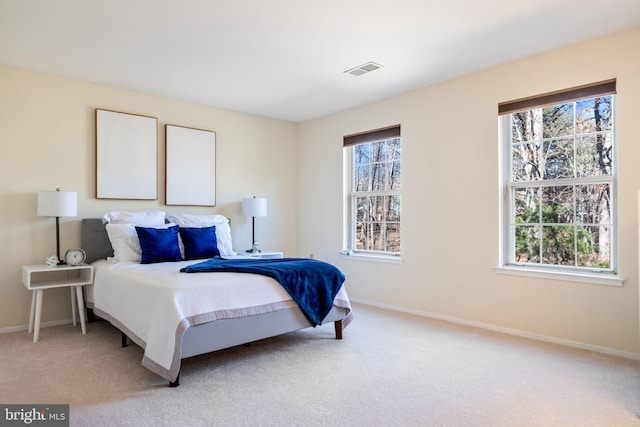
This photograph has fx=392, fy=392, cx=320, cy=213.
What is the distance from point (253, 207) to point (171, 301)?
266 centimetres

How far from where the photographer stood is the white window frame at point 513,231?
10.4 feet

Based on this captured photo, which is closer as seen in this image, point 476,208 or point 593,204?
point 593,204

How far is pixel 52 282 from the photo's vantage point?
3.63 m

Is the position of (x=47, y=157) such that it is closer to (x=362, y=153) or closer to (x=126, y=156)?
(x=126, y=156)

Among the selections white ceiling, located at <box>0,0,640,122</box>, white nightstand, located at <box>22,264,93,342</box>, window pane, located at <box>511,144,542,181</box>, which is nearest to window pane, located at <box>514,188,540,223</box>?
window pane, located at <box>511,144,542,181</box>

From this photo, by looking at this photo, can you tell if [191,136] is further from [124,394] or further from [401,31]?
[124,394]

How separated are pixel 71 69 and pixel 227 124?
1.88 m

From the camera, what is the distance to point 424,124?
4387 millimetres

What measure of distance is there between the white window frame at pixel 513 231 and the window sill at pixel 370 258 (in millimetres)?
1223

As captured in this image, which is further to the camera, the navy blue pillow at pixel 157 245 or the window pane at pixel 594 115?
the navy blue pillow at pixel 157 245

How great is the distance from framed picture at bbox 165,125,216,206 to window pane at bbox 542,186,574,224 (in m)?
3.77

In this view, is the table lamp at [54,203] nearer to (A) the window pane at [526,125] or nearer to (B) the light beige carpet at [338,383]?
(B) the light beige carpet at [338,383]

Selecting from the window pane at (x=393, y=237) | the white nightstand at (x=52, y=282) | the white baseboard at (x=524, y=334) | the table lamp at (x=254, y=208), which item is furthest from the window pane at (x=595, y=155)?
the white nightstand at (x=52, y=282)

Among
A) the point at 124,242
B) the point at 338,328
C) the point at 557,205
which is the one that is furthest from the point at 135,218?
the point at 557,205
